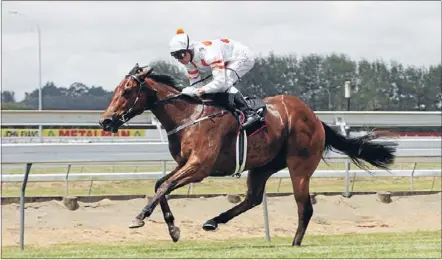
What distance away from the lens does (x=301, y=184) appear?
1023 cm

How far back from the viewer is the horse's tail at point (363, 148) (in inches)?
430

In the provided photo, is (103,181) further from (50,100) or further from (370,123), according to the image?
(50,100)

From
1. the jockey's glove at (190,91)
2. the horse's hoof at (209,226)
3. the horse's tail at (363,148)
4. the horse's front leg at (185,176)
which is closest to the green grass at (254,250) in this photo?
the horse's hoof at (209,226)

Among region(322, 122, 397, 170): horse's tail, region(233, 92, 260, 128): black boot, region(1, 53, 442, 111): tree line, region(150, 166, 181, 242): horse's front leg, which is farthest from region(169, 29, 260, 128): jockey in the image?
region(1, 53, 442, 111): tree line

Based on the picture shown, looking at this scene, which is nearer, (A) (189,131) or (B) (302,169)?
(A) (189,131)

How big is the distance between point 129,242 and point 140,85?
3386 millimetres

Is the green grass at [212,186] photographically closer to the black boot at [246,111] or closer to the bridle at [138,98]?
the black boot at [246,111]

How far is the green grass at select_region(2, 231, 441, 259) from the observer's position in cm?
873

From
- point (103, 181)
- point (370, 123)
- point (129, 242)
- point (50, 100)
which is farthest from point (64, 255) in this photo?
point (50, 100)

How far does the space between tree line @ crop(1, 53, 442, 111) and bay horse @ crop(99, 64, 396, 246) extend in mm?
10365

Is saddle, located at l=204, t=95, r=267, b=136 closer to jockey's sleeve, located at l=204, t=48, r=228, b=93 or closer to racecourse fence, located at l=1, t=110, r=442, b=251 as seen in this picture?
jockey's sleeve, located at l=204, t=48, r=228, b=93

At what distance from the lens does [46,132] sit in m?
27.7

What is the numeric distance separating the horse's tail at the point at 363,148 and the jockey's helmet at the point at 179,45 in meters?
2.74

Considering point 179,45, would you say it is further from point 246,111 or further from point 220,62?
point 246,111
